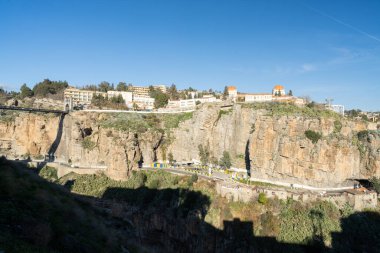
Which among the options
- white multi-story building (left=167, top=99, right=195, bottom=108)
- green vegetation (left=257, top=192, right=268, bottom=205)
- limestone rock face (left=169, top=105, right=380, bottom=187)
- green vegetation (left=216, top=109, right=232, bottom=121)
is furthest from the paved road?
white multi-story building (left=167, top=99, right=195, bottom=108)

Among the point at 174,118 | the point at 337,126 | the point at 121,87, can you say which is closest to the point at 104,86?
the point at 121,87

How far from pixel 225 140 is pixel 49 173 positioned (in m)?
22.9

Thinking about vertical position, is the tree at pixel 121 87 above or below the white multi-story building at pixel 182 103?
above

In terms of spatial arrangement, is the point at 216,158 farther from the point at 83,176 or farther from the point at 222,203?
the point at 83,176

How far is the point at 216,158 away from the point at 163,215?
12731mm

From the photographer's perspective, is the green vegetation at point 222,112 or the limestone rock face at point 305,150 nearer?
the limestone rock face at point 305,150

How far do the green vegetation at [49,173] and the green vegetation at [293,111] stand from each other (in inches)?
1033

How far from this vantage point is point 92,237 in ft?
41.2

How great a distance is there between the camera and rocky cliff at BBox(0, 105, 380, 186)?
32.2 meters

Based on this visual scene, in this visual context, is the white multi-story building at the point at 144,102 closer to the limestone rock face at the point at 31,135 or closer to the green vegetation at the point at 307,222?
the limestone rock face at the point at 31,135

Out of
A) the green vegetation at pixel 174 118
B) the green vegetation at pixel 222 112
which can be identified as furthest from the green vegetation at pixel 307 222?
the green vegetation at pixel 174 118

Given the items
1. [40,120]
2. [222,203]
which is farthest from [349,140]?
[40,120]

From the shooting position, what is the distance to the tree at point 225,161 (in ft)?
133

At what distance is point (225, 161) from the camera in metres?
40.5
